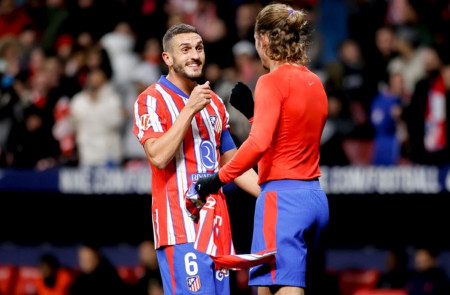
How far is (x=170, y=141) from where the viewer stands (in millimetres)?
5836

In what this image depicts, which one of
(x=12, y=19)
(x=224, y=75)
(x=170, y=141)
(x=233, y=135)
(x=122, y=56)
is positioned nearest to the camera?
(x=170, y=141)

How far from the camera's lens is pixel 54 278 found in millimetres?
12180

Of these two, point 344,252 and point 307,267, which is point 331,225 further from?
point 307,267

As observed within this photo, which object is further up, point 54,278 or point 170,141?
point 170,141

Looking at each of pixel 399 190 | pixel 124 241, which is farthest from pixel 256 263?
pixel 124 241

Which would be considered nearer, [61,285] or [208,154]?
[208,154]

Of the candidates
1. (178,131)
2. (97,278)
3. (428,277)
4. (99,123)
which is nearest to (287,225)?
(178,131)

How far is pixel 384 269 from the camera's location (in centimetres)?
1225

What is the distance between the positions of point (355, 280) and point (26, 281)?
4546 mm

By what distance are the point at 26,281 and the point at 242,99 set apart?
800cm

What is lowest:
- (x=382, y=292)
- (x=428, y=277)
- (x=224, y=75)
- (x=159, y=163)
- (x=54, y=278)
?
(x=382, y=292)

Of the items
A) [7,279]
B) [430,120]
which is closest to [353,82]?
[430,120]

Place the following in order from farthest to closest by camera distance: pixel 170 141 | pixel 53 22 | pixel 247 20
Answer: pixel 53 22 → pixel 247 20 → pixel 170 141

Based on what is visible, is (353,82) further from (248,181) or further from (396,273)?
(248,181)
